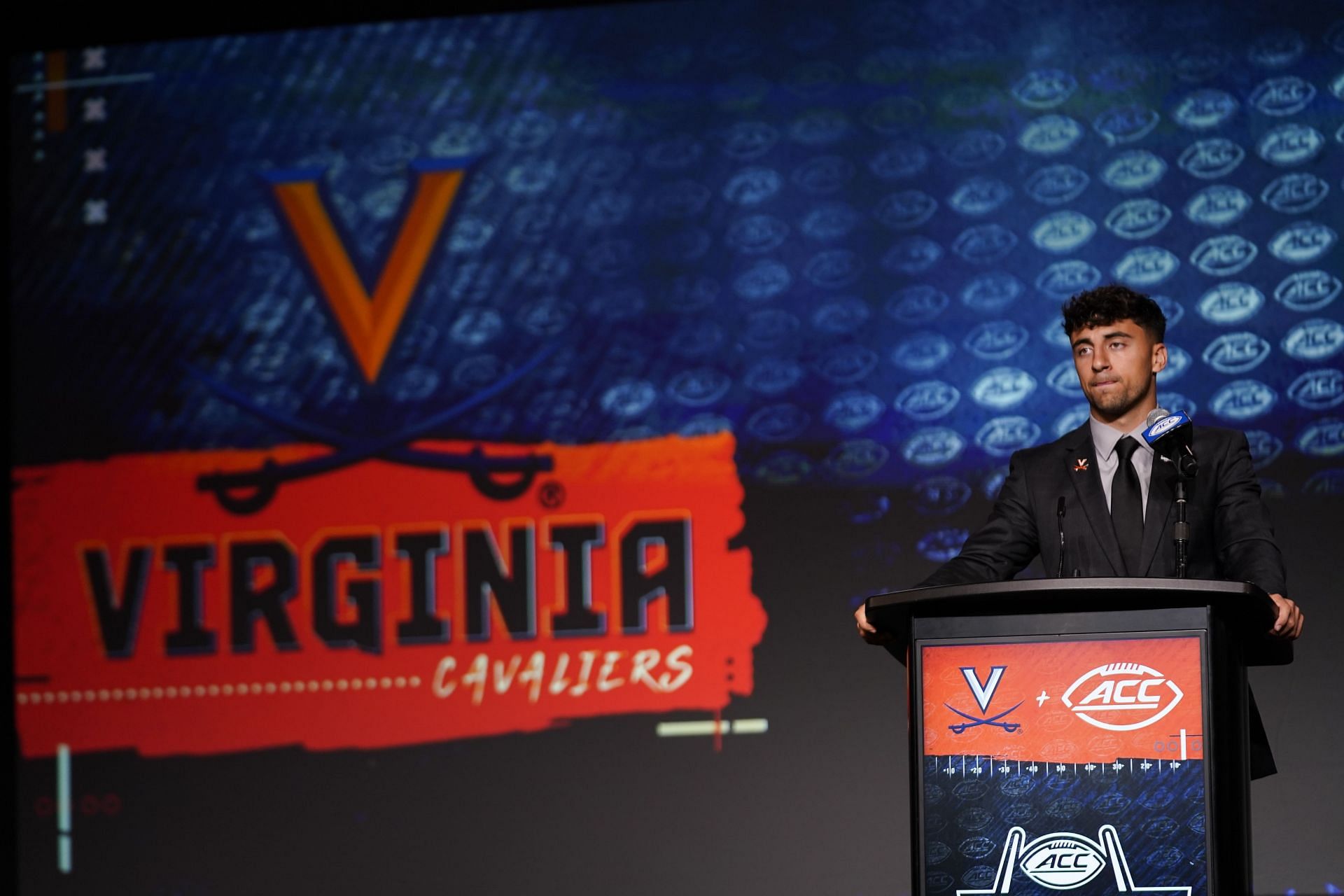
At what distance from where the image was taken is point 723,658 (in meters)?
4.27

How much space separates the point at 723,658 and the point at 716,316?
963 mm

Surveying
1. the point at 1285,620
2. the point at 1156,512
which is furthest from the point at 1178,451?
the point at 1285,620

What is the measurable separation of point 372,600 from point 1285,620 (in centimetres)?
278

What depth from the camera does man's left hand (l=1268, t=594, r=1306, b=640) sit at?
2.37 meters

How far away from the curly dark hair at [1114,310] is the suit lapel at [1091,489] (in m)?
0.21

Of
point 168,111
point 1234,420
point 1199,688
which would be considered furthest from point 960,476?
point 168,111

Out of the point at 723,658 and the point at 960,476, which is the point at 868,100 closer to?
the point at 960,476

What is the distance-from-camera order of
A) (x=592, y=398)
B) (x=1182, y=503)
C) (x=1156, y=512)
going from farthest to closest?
1. (x=592, y=398)
2. (x=1156, y=512)
3. (x=1182, y=503)

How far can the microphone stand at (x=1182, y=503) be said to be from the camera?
255cm

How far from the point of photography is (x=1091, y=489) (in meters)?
2.87

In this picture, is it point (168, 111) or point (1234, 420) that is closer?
point (1234, 420)

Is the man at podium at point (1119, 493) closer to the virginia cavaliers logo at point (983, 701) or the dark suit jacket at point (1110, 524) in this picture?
the dark suit jacket at point (1110, 524)

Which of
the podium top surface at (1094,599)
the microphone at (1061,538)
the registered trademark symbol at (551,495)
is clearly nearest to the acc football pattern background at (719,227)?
the registered trademark symbol at (551,495)

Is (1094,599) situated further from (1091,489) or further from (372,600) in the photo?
(372,600)
